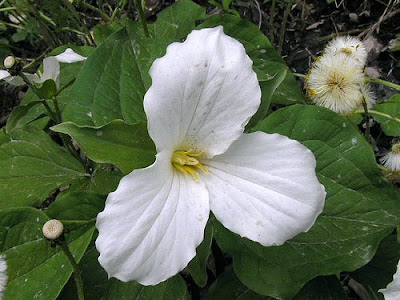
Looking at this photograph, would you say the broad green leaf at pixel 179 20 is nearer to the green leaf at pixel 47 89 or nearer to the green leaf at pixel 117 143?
the green leaf at pixel 47 89

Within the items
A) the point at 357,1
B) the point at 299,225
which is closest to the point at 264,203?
the point at 299,225

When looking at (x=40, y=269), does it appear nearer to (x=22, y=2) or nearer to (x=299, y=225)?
(x=299, y=225)

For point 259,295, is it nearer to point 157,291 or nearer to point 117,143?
point 157,291

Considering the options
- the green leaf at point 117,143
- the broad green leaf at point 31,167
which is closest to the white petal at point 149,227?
the green leaf at point 117,143

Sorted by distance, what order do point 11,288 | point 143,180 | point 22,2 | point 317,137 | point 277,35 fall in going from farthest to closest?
point 277,35 < point 22,2 < point 317,137 < point 11,288 < point 143,180

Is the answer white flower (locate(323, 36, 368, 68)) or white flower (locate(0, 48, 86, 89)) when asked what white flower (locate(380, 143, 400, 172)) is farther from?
white flower (locate(0, 48, 86, 89))

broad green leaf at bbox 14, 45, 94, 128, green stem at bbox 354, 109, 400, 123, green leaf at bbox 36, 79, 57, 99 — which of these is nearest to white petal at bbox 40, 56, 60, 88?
green leaf at bbox 36, 79, 57, 99
